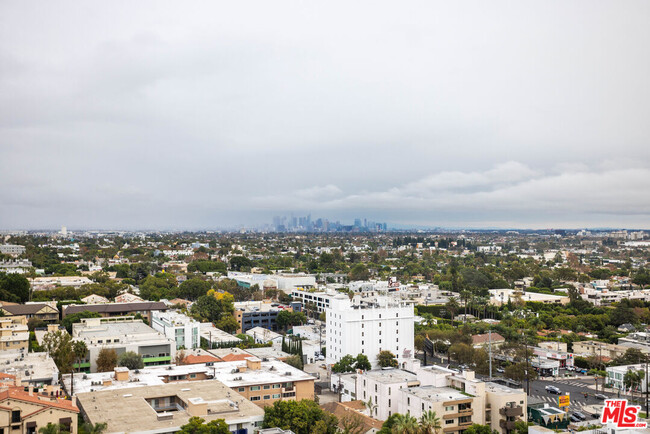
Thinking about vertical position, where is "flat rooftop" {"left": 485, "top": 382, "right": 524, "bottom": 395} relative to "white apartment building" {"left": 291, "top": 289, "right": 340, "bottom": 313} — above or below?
above

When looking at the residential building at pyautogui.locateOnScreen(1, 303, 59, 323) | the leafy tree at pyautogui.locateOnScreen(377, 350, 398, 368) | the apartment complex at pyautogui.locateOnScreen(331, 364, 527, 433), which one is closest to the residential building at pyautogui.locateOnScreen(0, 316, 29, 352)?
the residential building at pyautogui.locateOnScreen(1, 303, 59, 323)

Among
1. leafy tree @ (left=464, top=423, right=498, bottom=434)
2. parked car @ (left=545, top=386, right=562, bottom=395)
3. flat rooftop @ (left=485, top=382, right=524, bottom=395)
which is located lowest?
parked car @ (left=545, top=386, right=562, bottom=395)

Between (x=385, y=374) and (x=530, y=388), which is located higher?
(x=385, y=374)

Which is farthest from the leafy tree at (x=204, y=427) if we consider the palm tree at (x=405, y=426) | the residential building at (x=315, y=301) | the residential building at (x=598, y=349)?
the residential building at (x=315, y=301)

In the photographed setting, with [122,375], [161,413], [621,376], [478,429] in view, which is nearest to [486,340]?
[621,376]

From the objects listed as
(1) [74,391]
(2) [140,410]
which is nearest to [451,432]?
(2) [140,410]

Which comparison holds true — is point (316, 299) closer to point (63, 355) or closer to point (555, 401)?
point (555, 401)

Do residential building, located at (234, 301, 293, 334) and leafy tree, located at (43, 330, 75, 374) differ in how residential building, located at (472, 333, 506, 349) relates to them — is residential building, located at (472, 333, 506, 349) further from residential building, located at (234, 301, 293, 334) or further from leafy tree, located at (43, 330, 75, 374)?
leafy tree, located at (43, 330, 75, 374)

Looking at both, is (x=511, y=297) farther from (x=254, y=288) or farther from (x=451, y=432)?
(x=451, y=432)
